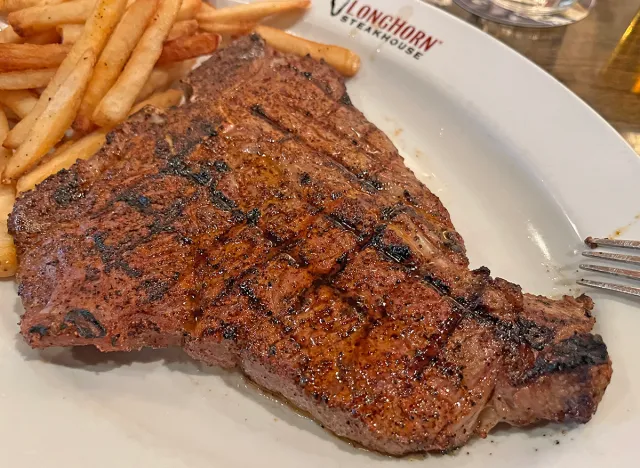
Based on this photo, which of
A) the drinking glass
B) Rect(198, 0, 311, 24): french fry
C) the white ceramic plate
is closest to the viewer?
the white ceramic plate

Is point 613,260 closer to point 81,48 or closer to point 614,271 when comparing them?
point 614,271

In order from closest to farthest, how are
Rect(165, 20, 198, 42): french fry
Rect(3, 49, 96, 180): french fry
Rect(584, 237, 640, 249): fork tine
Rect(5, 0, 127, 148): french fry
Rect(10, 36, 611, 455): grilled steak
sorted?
Rect(10, 36, 611, 455): grilled steak, Rect(584, 237, 640, 249): fork tine, Rect(3, 49, 96, 180): french fry, Rect(5, 0, 127, 148): french fry, Rect(165, 20, 198, 42): french fry

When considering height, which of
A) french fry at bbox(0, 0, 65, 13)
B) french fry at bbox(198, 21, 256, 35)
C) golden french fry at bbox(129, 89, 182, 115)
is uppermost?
french fry at bbox(198, 21, 256, 35)

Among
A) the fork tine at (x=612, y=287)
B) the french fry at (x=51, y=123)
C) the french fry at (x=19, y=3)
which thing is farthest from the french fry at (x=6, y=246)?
the fork tine at (x=612, y=287)

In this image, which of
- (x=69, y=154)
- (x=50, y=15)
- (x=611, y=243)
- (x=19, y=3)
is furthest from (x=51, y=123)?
(x=611, y=243)

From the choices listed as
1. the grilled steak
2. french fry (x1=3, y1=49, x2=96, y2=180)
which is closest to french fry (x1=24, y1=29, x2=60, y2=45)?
french fry (x1=3, y1=49, x2=96, y2=180)

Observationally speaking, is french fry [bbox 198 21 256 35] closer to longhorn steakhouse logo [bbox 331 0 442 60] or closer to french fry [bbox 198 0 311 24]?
french fry [bbox 198 0 311 24]
